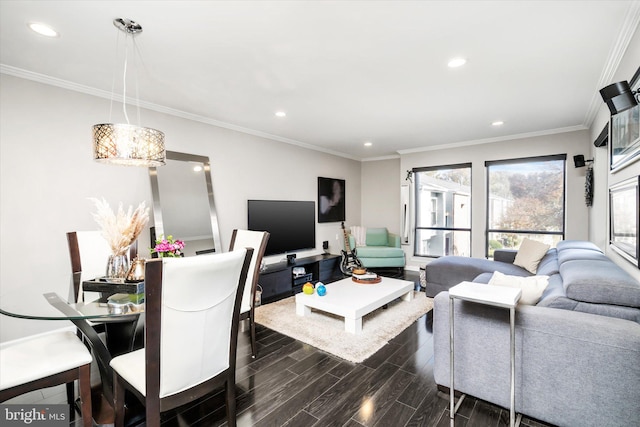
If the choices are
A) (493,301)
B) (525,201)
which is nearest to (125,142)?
(493,301)

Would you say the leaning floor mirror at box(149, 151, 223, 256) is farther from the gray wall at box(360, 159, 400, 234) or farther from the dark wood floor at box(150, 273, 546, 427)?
the gray wall at box(360, 159, 400, 234)

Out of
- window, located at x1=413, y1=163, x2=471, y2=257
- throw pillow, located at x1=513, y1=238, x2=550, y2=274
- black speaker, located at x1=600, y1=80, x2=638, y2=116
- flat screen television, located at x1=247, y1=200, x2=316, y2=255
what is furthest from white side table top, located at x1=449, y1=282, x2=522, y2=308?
window, located at x1=413, y1=163, x2=471, y2=257

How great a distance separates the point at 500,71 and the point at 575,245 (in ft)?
7.30

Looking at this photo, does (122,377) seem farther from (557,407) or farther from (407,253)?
(407,253)

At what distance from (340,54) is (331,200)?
404 centimetres

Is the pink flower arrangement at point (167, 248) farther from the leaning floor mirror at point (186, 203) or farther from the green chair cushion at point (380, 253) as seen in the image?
the green chair cushion at point (380, 253)

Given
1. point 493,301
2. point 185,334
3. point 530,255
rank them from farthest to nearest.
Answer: point 530,255
point 493,301
point 185,334

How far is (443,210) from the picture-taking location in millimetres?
6176

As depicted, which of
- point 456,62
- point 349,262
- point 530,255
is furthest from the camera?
point 349,262

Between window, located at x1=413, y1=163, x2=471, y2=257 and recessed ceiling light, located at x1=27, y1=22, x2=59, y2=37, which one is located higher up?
recessed ceiling light, located at x1=27, y1=22, x2=59, y2=37

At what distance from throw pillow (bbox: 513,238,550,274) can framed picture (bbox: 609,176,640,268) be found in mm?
796

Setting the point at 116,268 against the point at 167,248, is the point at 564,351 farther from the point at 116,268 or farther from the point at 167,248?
the point at 116,268

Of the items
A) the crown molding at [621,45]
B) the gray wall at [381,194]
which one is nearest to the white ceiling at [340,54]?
the crown molding at [621,45]

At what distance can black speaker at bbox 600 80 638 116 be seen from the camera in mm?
1846
